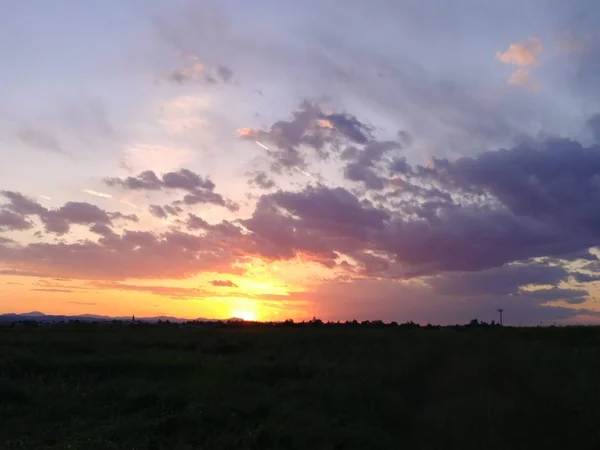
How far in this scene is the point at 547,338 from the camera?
135ft

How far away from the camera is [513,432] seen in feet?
47.5

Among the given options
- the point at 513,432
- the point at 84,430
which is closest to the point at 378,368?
the point at 513,432

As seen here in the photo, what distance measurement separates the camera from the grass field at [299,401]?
13906 mm

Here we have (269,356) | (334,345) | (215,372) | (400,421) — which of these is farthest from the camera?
(334,345)

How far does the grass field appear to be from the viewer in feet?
45.6

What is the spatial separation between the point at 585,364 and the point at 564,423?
9.37 metres

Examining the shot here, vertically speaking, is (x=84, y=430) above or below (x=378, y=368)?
below

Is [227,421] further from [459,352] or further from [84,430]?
[459,352]

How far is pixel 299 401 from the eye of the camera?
681 inches

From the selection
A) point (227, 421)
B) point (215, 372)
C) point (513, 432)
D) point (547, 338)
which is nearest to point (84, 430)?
point (227, 421)

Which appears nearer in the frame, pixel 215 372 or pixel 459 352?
pixel 215 372

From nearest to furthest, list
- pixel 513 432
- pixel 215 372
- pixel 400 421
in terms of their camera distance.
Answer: pixel 513 432
pixel 400 421
pixel 215 372

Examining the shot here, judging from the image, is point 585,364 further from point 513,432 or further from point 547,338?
point 547,338

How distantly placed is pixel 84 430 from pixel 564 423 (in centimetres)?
1278
